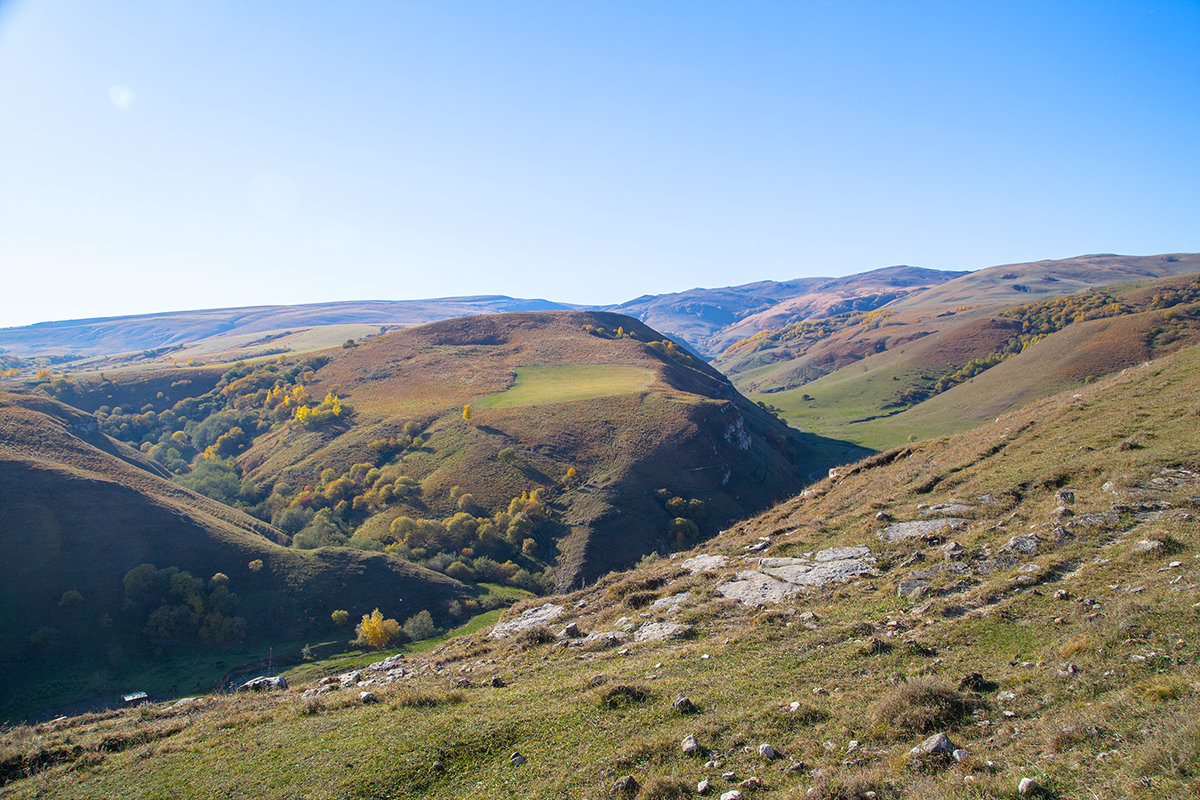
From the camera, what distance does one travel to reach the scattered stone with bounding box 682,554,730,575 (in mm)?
24328

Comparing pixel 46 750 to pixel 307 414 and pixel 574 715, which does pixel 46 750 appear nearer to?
pixel 574 715

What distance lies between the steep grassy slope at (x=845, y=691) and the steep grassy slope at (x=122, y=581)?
42266mm

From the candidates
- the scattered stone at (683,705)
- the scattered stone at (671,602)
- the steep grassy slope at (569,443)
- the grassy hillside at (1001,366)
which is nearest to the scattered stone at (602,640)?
the scattered stone at (671,602)

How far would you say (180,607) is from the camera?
54.4 meters

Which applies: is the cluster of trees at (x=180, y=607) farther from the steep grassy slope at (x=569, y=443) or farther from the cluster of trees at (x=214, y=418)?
the cluster of trees at (x=214, y=418)

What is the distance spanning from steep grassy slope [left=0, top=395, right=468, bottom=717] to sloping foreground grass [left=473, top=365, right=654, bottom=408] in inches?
2229

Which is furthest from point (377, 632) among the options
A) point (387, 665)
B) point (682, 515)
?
point (682, 515)

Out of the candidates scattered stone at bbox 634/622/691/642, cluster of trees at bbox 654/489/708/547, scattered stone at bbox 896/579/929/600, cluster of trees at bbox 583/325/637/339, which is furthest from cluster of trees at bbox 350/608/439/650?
cluster of trees at bbox 583/325/637/339

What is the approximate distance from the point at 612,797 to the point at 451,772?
4007mm

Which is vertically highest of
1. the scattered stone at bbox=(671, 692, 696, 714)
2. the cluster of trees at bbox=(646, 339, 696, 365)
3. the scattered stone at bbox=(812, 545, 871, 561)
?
the cluster of trees at bbox=(646, 339, 696, 365)

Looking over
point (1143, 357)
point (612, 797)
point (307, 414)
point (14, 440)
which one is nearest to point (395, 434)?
point (307, 414)

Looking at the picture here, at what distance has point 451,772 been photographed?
482 inches

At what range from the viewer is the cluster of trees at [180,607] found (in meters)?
53.1

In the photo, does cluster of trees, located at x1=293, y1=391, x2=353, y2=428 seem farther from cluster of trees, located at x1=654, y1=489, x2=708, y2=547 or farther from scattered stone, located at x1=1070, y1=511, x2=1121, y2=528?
scattered stone, located at x1=1070, y1=511, x2=1121, y2=528
